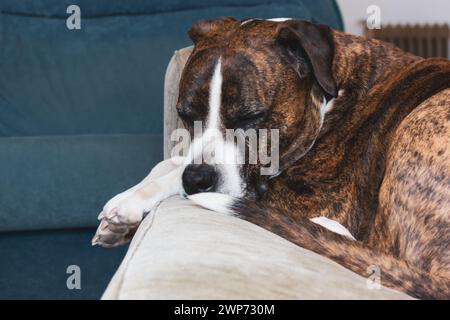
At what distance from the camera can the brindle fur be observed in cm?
168

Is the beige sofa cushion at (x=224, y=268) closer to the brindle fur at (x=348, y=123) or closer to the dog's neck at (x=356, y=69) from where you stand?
the brindle fur at (x=348, y=123)

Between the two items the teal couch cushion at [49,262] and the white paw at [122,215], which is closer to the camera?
the white paw at [122,215]

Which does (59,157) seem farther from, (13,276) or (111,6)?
(111,6)

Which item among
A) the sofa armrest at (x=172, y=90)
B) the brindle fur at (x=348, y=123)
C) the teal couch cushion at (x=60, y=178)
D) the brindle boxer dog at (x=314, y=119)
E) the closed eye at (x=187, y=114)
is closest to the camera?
the brindle fur at (x=348, y=123)

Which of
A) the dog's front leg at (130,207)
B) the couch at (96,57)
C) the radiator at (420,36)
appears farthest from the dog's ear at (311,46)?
the radiator at (420,36)

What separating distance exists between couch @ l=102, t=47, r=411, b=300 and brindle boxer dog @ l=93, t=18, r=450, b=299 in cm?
25

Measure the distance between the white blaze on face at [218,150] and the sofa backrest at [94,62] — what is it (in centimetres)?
147

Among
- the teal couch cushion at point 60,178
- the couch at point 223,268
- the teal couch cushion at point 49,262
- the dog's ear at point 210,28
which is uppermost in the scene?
the dog's ear at point 210,28

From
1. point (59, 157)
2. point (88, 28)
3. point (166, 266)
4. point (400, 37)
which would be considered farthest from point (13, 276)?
point (400, 37)

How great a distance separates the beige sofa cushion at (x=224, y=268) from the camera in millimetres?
1138

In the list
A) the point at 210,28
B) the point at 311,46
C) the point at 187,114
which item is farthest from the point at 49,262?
the point at 311,46

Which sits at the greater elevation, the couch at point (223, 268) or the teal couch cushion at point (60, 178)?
the couch at point (223, 268)

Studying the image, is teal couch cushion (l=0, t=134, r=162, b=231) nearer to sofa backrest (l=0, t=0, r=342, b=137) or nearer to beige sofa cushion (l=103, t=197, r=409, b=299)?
sofa backrest (l=0, t=0, r=342, b=137)
